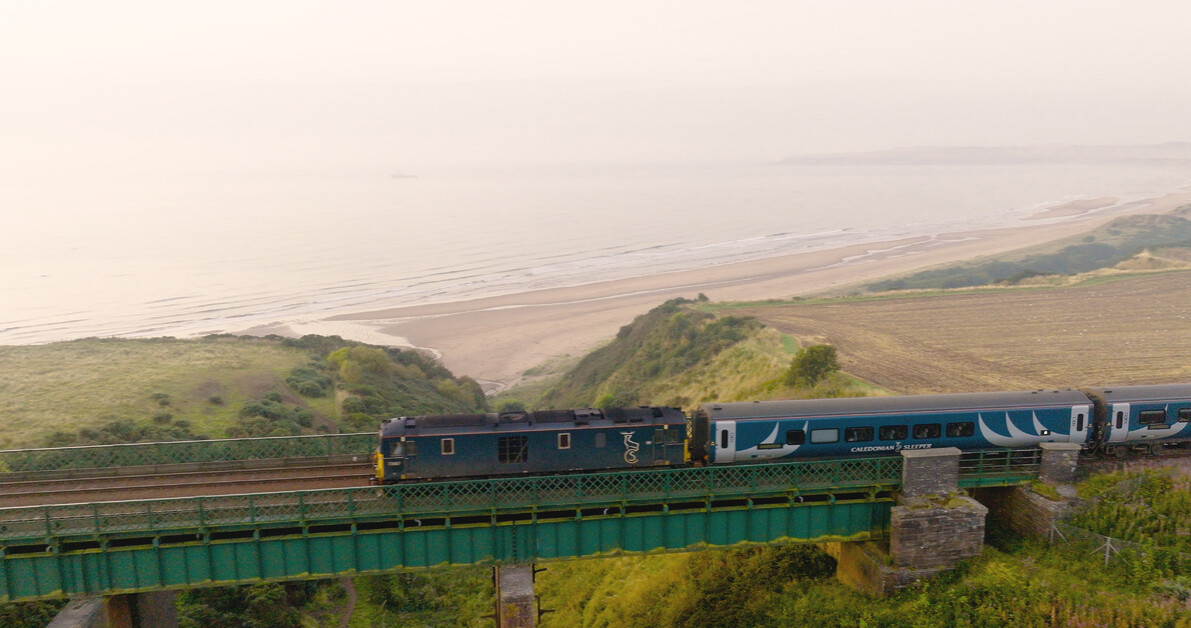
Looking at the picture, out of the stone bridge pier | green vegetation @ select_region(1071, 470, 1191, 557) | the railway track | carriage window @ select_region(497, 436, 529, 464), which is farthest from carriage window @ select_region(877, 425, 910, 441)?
the railway track

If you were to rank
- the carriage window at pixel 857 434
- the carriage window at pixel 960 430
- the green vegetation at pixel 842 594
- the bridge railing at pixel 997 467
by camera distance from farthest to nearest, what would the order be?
the carriage window at pixel 960 430
the carriage window at pixel 857 434
the bridge railing at pixel 997 467
the green vegetation at pixel 842 594

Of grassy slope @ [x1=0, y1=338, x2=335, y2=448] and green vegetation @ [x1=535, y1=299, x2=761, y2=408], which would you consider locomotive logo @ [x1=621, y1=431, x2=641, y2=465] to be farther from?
grassy slope @ [x1=0, y1=338, x2=335, y2=448]

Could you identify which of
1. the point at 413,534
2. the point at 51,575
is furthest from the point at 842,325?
the point at 51,575

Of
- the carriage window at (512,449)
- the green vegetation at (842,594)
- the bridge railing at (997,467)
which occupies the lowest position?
the green vegetation at (842,594)

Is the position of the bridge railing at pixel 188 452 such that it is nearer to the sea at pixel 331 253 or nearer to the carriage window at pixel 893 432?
the carriage window at pixel 893 432

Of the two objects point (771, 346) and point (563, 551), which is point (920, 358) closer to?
point (771, 346)

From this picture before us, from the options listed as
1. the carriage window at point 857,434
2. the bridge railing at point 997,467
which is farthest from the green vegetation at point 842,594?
the carriage window at point 857,434
